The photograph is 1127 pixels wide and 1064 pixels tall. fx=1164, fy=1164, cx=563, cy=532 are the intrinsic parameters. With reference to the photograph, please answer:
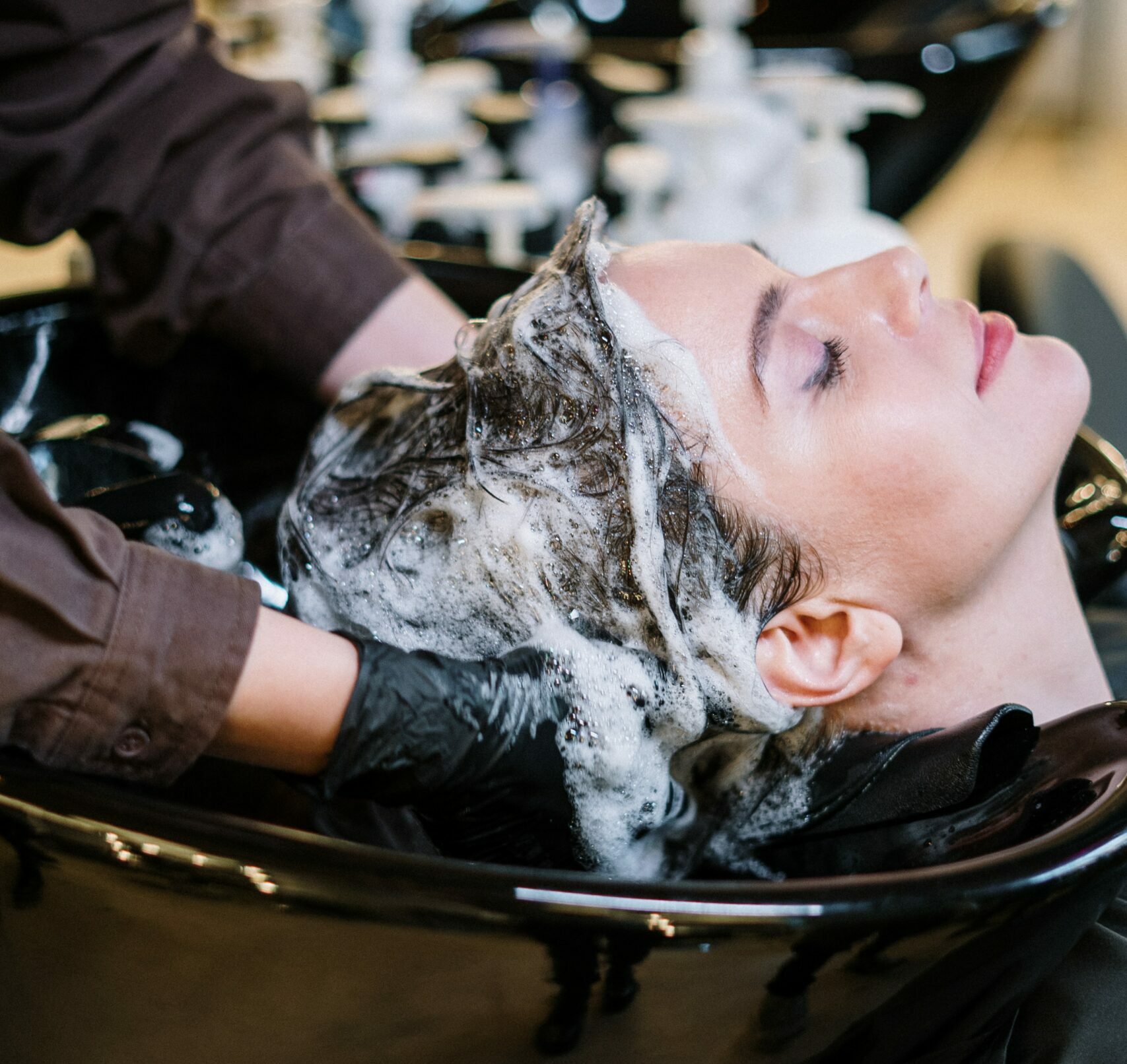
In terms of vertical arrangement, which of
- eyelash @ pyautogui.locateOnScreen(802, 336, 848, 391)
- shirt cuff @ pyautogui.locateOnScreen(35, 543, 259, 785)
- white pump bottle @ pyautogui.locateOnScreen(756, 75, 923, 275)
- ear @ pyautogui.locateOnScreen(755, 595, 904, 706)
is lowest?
ear @ pyautogui.locateOnScreen(755, 595, 904, 706)

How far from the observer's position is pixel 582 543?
0.73 m

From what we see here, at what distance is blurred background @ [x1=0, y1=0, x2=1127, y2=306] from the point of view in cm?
198

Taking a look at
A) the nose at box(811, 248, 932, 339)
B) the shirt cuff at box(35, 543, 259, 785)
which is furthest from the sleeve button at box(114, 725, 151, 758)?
the nose at box(811, 248, 932, 339)

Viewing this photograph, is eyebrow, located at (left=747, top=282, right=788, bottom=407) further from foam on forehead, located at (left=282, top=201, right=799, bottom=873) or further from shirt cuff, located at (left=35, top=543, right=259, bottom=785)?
shirt cuff, located at (left=35, top=543, right=259, bottom=785)

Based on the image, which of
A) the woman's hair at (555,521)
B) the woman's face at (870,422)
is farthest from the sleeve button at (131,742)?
the woman's face at (870,422)

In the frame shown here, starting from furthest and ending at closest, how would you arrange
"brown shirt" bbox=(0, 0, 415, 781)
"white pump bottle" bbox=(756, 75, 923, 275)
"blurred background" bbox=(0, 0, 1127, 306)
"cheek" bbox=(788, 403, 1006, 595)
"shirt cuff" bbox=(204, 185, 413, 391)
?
"blurred background" bbox=(0, 0, 1127, 306) < "white pump bottle" bbox=(756, 75, 923, 275) < "shirt cuff" bbox=(204, 185, 413, 391) < "brown shirt" bbox=(0, 0, 415, 781) < "cheek" bbox=(788, 403, 1006, 595)

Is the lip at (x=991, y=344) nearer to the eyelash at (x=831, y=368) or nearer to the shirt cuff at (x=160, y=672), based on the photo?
the eyelash at (x=831, y=368)

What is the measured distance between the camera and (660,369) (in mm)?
741

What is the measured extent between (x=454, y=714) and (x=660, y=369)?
27cm

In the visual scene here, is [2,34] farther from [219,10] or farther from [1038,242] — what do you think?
[219,10]

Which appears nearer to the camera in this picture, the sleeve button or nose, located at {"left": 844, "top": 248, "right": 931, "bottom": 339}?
the sleeve button

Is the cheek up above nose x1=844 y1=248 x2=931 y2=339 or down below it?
below

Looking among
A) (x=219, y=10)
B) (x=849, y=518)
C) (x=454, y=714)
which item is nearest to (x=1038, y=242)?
(x=849, y=518)

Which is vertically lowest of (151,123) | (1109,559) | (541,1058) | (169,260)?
(1109,559)
